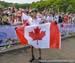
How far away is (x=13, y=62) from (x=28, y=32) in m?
1.78

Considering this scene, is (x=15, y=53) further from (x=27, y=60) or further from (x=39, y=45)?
(x=39, y=45)

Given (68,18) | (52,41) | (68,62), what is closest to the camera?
(68,62)

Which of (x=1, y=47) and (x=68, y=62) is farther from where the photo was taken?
(x=1, y=47)

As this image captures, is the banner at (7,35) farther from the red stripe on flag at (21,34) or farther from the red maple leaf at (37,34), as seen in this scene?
the red maple leaf at (37,34)

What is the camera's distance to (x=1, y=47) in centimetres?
1612

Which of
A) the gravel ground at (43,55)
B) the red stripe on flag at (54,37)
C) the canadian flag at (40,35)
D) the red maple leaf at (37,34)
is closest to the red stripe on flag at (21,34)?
the canadian flag at (40,35)

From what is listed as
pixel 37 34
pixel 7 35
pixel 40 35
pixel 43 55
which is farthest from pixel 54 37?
pixel 7 35

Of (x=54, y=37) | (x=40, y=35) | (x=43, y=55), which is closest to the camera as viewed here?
(x=54, y=37)

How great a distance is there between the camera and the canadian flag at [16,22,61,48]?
38.7ft

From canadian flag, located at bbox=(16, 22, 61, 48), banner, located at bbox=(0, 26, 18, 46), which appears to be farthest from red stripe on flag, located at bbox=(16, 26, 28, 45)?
banner, located at bbox=(0, 26, 18, 46)

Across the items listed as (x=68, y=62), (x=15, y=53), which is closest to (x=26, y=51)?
(x=15, y=53)

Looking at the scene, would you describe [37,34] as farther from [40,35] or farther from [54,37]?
[54,37]

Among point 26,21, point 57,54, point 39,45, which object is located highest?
point 26,21

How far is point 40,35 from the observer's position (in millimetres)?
12164
